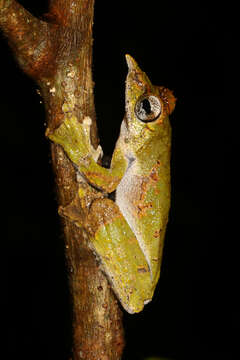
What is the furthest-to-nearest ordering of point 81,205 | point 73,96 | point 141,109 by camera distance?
1. point 141,109
2. point 81,205
3. point 73,96

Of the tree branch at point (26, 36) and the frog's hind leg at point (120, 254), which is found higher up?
the tree branch at point (26, 36)

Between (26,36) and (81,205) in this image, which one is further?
(81,205)

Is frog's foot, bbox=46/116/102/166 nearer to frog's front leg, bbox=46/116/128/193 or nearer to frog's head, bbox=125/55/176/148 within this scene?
frog's front leg, bbox=46/116/128/193

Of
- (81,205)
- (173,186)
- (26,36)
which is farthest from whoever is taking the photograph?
(173,186)

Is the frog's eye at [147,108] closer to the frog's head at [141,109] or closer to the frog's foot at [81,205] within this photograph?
the frog's head at [141,109]

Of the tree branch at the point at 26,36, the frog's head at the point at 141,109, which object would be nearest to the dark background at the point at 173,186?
the frog's head at the point at 141,109

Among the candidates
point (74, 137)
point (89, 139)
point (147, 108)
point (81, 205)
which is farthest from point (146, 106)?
point (81, 205)

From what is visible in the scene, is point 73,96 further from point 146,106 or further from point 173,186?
point 173,186

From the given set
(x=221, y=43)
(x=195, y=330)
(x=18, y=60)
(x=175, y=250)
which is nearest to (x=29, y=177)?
(x=175, y=250)
